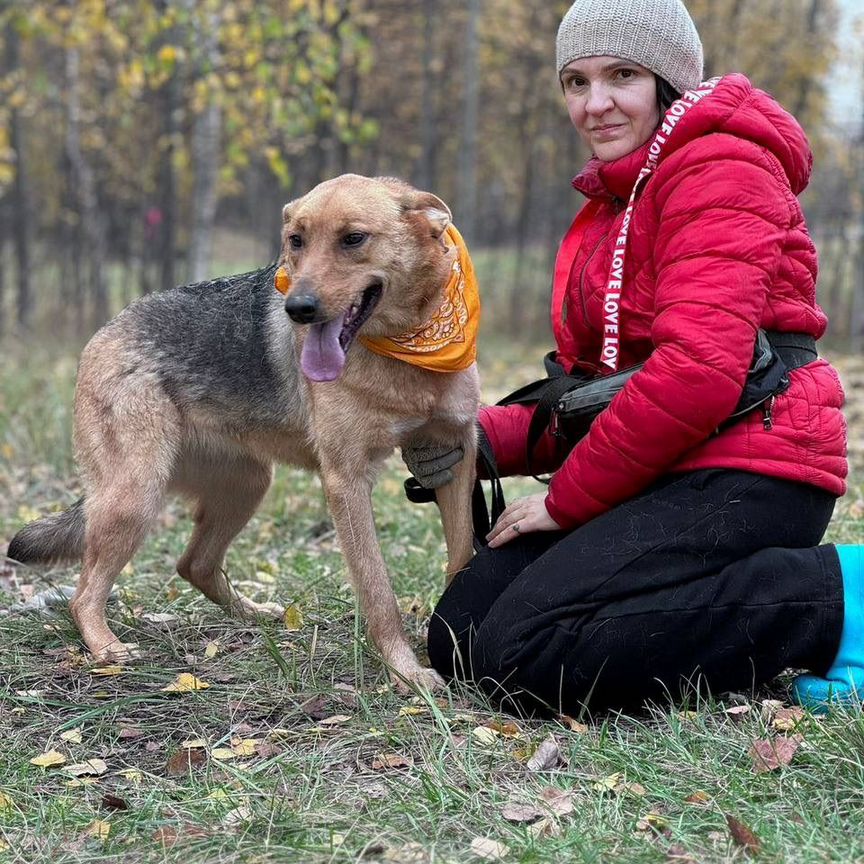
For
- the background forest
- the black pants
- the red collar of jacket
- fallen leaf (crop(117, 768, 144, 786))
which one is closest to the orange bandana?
the red collar of jacket

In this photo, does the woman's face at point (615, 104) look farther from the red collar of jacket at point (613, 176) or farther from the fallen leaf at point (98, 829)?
the fallen leaf at point (98, 829)

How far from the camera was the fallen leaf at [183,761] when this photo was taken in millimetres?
2857

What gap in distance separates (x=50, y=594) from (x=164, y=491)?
A: 787 millimetres

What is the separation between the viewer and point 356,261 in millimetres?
3160

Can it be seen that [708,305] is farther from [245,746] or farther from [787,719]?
[245,746]

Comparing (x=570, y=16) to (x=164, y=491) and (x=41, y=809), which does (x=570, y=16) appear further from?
(x=41, y=809)

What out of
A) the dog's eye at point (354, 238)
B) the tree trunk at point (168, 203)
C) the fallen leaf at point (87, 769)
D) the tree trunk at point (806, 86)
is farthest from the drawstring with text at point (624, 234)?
the tree trunk at point (806, 86)

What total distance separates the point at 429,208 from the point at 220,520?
1632 millimetres

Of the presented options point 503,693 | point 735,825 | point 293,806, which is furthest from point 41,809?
point 735,825

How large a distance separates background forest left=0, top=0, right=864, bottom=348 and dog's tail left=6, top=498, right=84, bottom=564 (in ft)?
14.9

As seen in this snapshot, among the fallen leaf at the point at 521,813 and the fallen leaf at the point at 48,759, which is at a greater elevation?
the fallen leaf at the point at 521,813

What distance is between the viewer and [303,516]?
5.55 meters

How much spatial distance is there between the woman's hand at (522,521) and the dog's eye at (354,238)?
38.9 inches

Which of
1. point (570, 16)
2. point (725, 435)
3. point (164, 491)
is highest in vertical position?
point (570, 16)
